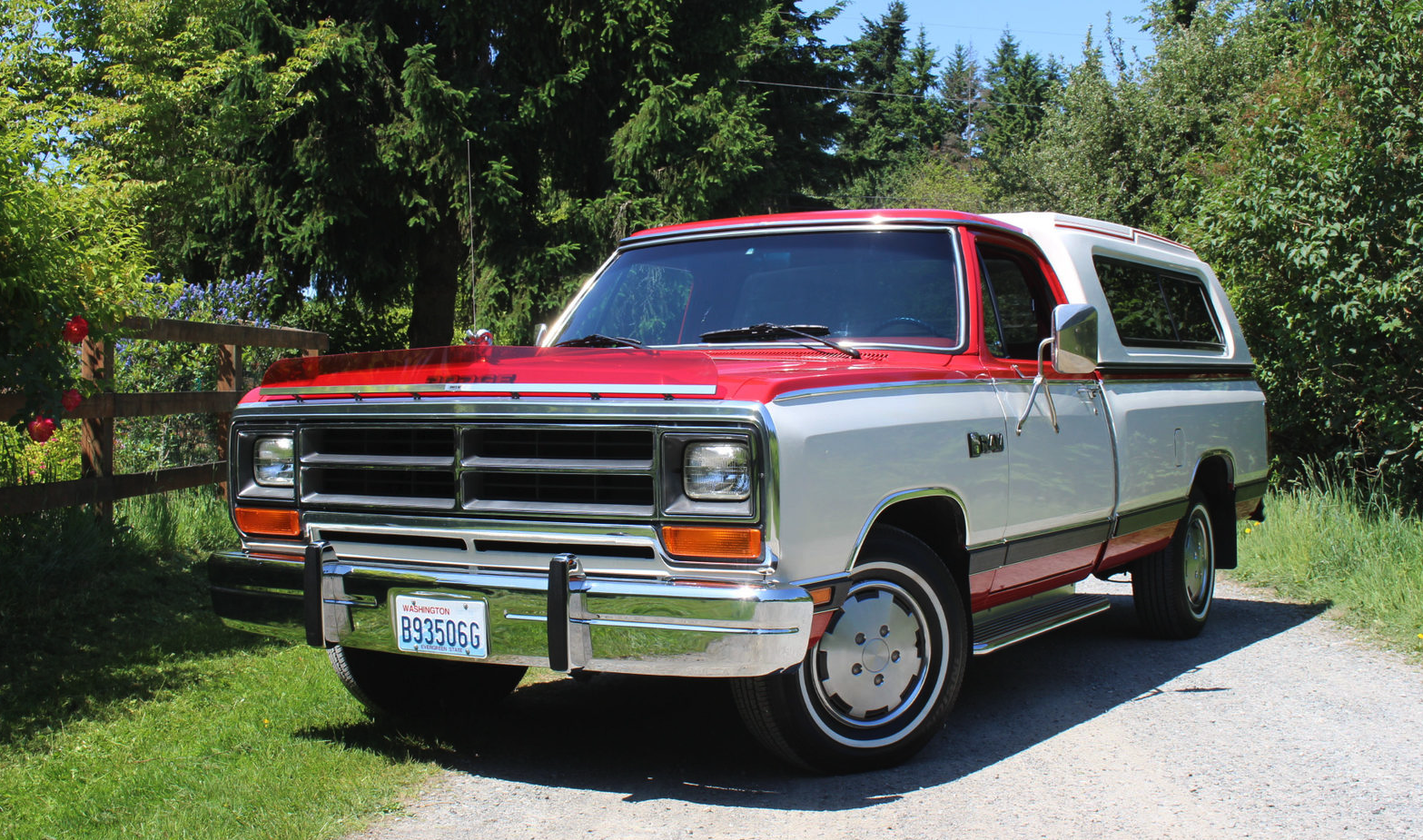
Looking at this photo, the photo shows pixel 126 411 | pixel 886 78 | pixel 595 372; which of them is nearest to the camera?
pixel 595 372

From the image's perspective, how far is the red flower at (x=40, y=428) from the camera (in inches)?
209

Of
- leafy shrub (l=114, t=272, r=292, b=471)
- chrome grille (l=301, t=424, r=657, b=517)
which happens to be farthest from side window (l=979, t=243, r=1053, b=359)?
leafy shrub (l=114, t=272, r=292, b=471)

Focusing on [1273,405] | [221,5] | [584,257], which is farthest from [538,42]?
[1273,405]

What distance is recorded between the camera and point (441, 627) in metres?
3.93

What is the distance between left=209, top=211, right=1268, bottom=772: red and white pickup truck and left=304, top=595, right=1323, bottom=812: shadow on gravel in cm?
17

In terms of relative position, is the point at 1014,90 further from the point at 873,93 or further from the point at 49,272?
the point at 49,272

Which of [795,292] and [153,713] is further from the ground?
[795,292]

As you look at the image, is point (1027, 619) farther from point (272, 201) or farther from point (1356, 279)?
point (272, 201)

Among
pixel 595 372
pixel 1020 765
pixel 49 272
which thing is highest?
pixel 49 272

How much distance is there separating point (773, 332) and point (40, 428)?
3.22 meters

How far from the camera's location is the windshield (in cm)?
490

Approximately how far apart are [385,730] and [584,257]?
1244 cm

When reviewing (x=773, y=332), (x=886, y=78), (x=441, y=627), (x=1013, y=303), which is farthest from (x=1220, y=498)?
(x=886, y=78)

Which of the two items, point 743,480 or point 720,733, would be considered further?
point 720,733
